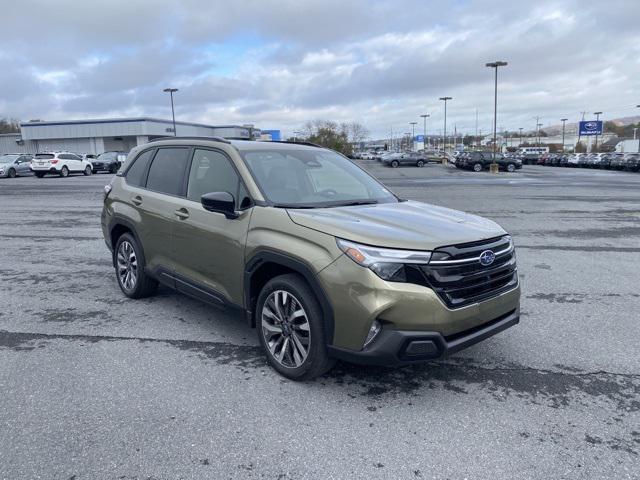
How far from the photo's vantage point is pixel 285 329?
373 centimetres

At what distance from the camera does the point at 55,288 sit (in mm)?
6344

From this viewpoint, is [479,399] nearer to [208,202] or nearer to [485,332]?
[485,332]

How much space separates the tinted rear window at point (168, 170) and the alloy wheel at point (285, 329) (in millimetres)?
1730

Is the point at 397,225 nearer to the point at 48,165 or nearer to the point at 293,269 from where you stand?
the point at 293,269

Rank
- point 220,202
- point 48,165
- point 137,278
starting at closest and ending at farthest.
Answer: point 220,202
point 137,278
point 48,165

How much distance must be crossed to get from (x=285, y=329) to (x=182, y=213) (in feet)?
5.41

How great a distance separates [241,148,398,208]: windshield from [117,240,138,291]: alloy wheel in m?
2.06

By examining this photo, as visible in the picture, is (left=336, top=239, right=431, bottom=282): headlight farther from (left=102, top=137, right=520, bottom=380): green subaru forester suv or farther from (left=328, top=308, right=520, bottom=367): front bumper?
(left=328, top=308, right=520, bottom=367): front bumper

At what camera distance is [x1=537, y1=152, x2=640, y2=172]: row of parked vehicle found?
44.8 meters

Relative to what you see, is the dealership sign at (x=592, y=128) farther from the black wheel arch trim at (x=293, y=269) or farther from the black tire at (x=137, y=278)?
the black wheel arch trim at (x=293, y=269)

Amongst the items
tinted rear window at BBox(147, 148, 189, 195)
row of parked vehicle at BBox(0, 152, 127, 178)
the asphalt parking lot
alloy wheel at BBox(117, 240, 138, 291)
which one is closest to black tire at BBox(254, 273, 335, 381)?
the asphalt parking lot

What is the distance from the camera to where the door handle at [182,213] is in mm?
4613

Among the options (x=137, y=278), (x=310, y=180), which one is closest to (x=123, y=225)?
(x=137, y=278)

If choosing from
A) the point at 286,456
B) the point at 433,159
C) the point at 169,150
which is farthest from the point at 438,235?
the point at 433,159
